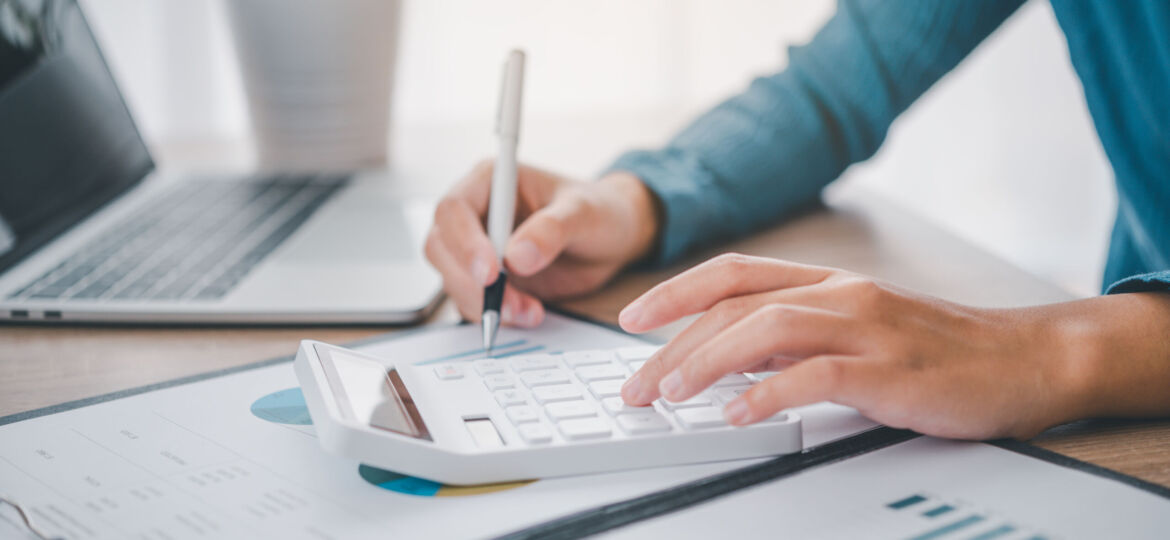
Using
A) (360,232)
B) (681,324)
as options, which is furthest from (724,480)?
(360,232)

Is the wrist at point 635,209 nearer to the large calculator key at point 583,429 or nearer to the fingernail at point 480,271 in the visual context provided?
the fingernail at point 480,271

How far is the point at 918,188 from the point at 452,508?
193cm

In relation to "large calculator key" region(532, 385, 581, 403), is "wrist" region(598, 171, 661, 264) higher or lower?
higher

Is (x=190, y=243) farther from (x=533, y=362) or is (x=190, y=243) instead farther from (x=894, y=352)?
(x=894, y=352)

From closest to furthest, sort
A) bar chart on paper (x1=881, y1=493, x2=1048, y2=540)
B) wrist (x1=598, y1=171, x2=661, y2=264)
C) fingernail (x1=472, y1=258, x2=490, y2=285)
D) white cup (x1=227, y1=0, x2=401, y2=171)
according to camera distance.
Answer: bar chart on paper (x1=881, y1=493, x2=1048, y2=540)
fingernail (x1=472, y1=258, x2=490, y2=285)
wrist (x1=598, y1=171, x2=661, y2=264)
white cup (x1=227, y1=0, x2=401, y2=171)

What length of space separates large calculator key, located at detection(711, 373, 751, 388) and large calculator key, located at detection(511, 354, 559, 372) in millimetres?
82

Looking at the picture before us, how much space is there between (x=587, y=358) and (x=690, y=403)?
0.23ft

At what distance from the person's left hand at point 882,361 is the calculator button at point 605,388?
15 mm

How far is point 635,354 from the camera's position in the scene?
0.47 meters

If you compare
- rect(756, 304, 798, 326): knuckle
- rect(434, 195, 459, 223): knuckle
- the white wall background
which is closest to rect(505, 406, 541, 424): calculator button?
rect(756, 304, 798, 326): knuckle

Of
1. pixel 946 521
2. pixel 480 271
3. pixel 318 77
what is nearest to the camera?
pixel 946 521

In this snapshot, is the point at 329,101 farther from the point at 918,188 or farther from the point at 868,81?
the point at 918,188

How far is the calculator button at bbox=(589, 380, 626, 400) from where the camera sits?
42cm

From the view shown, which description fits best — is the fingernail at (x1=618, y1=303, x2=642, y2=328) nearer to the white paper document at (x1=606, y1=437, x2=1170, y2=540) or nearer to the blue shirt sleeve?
the white paper document at (x1=606, y1=437, x2=1170, y2=540)
